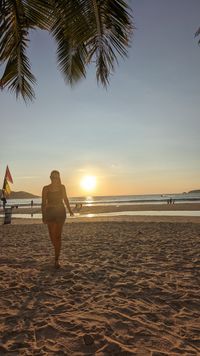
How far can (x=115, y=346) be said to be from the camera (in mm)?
2854

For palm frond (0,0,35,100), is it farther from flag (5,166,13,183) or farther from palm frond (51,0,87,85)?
flag (5,166,13,183)

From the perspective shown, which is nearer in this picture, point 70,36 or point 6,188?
point 70,36

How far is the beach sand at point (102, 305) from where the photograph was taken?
290 cm

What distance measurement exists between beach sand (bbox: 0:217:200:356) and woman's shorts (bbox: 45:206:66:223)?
941 millimetres

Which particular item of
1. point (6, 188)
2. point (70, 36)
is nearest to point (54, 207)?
point (70, 36)

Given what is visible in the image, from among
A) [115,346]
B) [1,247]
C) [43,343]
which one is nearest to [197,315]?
[115,346]

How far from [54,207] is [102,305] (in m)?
2.46

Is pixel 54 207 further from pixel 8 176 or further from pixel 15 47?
pixel 8 176

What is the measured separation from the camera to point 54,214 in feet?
19.4

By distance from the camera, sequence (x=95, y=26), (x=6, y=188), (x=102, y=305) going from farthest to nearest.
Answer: (x=6, y=188) → (x=95, y=26) → (x=102, y=305)

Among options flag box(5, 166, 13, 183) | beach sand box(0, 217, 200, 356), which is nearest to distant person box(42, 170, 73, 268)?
beach sand box(0, 217, 200, 356)

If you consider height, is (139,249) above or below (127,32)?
below

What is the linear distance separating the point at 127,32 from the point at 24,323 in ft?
16.3

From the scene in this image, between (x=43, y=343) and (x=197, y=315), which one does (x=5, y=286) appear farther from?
(x=197, y=315)
